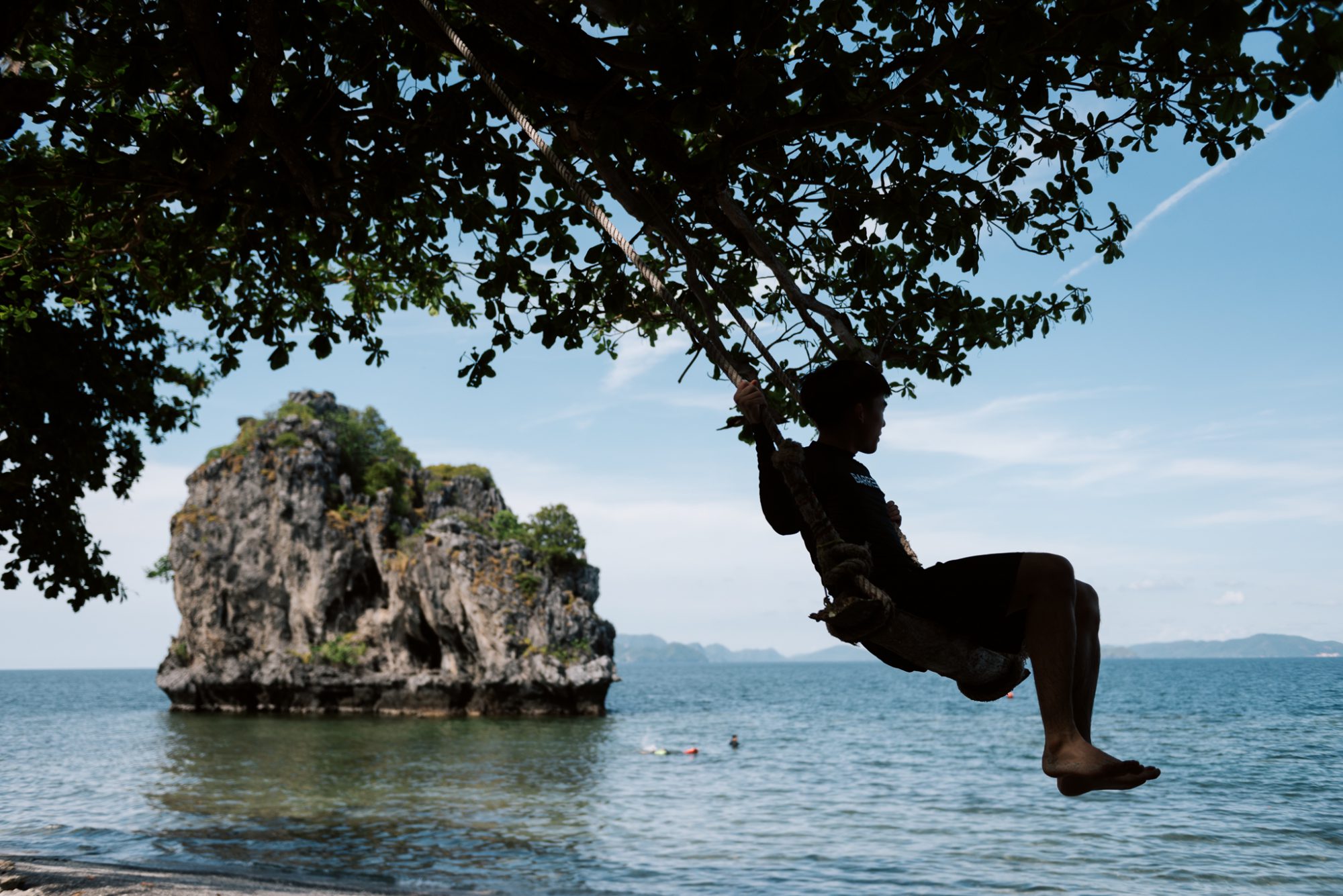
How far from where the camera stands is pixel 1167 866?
1686 cm

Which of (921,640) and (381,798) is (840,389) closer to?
(921,640)

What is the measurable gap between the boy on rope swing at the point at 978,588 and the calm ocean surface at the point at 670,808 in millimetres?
11476

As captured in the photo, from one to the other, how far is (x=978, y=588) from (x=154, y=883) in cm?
1090

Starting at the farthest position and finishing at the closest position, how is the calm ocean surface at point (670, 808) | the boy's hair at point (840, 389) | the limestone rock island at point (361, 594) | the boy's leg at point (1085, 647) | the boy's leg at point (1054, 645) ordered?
the limestone rock island at point (361, 594), the calm ocean surface at point (670, 808), the boy's hair at point (840, 389), the boy's leg at point (1085, 647), the boy's leg at point (1054, 645)

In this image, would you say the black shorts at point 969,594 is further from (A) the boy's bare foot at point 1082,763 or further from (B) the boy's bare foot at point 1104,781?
→ (B) the boy's bare foot at point 1104,781

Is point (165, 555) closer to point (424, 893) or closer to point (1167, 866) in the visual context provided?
point (424, 893)

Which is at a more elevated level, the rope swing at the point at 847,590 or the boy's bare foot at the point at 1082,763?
the rope swing at the point at 847,590

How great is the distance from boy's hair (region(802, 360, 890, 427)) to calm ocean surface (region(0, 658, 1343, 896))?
11.5 metres

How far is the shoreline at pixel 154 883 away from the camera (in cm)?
970

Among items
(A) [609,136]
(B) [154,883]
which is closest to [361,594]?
(B) [154,883]

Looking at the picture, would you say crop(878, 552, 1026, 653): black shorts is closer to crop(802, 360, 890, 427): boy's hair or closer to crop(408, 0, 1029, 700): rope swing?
crop(408, 0, 1029, 700): rope swing

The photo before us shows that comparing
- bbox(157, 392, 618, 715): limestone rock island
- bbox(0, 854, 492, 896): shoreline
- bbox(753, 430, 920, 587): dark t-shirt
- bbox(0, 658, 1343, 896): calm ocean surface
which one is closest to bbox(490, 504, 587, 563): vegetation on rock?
bbox(157, 392, 618, 715): limestone rock island

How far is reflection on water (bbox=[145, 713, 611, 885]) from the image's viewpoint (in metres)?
16.0

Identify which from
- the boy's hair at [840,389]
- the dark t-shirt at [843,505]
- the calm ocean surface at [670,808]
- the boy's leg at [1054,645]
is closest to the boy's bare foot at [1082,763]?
the boy's leg at [1054,645]
